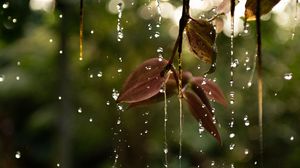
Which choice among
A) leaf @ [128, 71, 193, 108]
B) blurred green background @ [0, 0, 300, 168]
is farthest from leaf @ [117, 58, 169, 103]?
blurred green background @ [0, 0, 300, 168]

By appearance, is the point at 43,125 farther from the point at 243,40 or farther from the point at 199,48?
the point at 199,48

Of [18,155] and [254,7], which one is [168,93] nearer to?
[254,7]

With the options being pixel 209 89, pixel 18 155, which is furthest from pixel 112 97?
pixel 209 89

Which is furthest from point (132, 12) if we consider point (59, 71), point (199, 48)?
point (199, 48)

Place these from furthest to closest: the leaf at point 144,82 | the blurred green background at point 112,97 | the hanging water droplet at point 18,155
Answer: the hanging water droplet at point 18,155
the blurred green background at point 112,97
the leaf at point 144,82

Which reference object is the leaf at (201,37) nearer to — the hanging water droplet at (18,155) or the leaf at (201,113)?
the leaf at (201,113)

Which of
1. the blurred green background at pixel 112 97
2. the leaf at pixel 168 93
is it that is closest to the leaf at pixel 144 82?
the leaf at pixel 168 93
